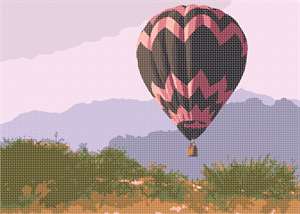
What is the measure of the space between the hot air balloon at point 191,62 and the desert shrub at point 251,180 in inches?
131

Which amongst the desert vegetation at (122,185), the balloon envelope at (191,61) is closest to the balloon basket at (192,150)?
the balloon envelope at (191,61)

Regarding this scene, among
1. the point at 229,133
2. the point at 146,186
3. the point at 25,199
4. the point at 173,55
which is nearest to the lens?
the point at 25,199

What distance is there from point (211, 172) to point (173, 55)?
472 centimetres

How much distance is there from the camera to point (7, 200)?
71.5ft

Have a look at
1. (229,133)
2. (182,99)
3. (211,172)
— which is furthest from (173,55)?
(229,133)

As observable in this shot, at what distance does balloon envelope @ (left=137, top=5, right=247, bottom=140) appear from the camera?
2689 cm

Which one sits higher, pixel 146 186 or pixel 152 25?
pixel 152 25

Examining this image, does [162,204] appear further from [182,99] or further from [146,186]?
[182,99]

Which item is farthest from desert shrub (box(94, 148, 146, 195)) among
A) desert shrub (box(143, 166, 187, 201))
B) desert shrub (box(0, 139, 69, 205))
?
desert shrub (box(0, 139, 69, 205))

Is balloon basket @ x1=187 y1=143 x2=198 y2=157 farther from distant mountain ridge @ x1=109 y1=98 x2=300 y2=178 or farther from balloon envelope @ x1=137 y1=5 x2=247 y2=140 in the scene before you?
distant mountain ridge @ x1=109 y1=98 x2=300 y2=178

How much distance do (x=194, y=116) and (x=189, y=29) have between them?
10.0ft

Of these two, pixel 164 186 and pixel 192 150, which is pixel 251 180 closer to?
pixel 164 186

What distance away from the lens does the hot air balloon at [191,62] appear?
88.2 ft

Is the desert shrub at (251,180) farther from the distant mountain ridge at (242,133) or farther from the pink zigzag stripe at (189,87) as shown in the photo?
the distant mountain ridge at (242,133)
